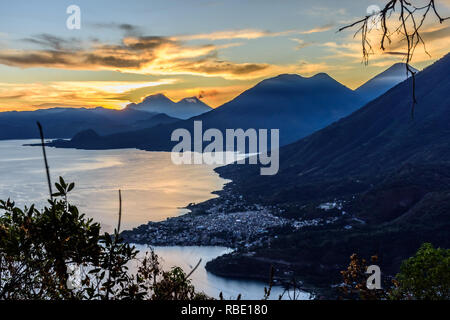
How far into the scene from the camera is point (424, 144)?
81312 millimetres

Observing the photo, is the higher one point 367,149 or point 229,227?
point 367,149

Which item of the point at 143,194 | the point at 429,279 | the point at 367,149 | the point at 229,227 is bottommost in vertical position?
the point at 229,227

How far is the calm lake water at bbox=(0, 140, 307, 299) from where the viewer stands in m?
42.2

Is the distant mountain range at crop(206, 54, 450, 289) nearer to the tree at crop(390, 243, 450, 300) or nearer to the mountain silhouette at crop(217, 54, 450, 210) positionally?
the mountain silhouette at crop(217, 54, 450, 210)

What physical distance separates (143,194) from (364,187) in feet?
148

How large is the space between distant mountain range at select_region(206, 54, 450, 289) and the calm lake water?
138 inches

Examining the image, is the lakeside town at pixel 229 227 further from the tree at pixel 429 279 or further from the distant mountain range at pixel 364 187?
the tree at pixel 429 279

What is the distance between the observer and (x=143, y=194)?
8500cm

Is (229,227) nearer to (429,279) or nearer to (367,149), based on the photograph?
(429,279)

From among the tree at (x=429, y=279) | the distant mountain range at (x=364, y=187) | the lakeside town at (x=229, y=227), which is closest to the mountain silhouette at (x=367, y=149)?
the distant mountain range at (x=364, y=187)

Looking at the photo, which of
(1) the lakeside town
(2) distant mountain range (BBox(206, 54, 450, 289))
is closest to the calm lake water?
(1) the lakeside town

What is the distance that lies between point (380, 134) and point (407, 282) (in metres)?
91.8

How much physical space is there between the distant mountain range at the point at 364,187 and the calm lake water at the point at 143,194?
11.5ft

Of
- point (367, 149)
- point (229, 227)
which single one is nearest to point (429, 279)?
point (229, 227)
